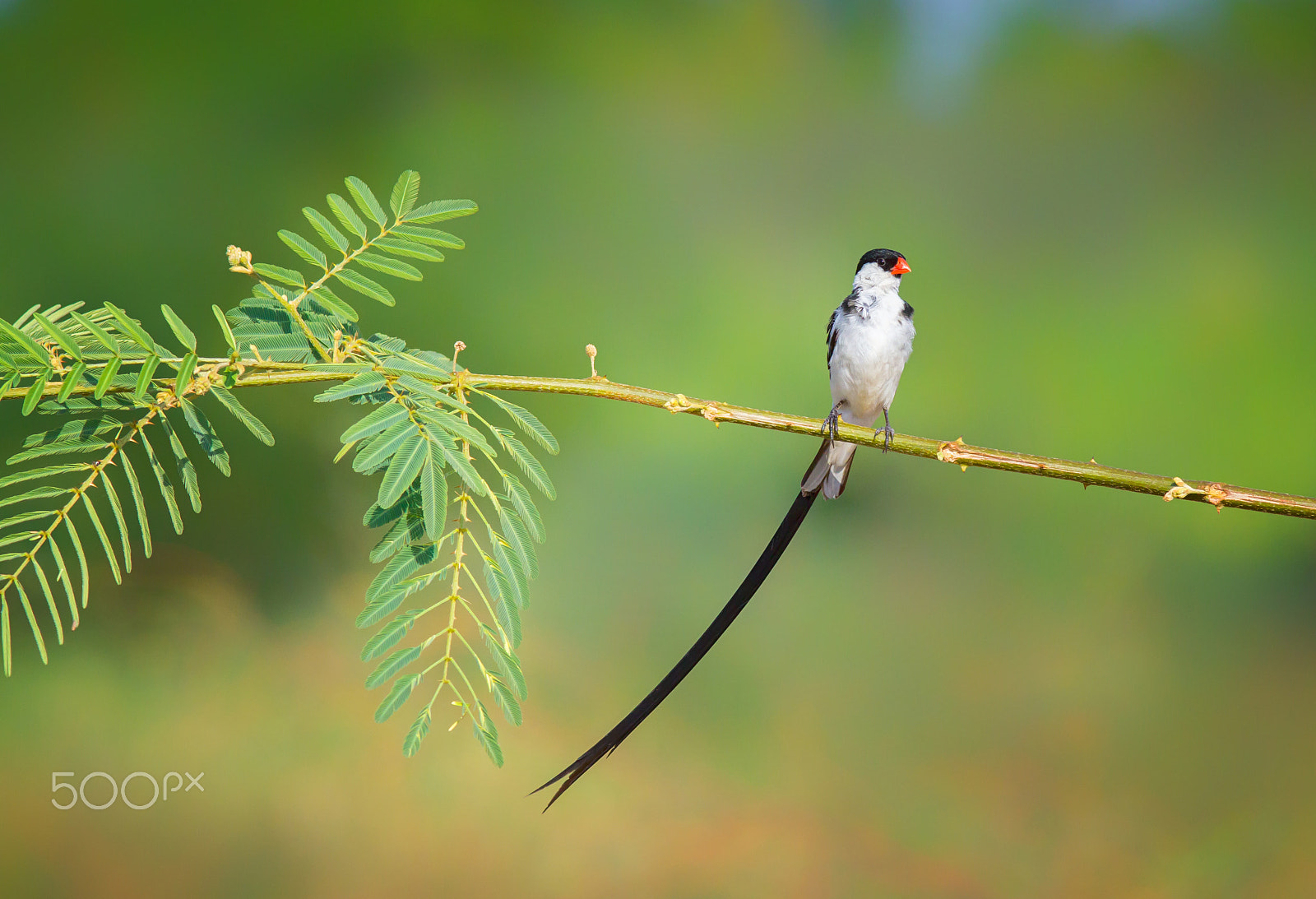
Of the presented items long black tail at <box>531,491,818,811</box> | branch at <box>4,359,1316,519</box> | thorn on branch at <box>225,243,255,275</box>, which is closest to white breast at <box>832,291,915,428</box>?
long black tail at <box>531,491,818,811</box>

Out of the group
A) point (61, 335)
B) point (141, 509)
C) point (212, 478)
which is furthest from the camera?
point (212, 478)

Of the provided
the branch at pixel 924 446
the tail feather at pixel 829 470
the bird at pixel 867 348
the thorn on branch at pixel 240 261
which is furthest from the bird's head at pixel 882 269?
the thorn on branch at pixel 240 261

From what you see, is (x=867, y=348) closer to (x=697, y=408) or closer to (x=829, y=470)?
(x=829, y=470)

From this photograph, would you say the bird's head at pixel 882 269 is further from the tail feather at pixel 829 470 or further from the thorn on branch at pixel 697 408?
the thorn on branch at pixel 697 408

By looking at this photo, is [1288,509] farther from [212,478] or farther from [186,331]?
[212,478]

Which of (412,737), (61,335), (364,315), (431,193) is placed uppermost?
(431,193)

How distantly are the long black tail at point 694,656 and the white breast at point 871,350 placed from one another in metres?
0.35

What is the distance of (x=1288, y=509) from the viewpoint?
1.73ft

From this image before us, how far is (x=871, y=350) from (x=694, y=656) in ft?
1.85

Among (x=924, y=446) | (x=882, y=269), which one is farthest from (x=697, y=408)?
(x=882, y=269)

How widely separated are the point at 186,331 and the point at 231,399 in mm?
61

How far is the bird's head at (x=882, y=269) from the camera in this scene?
1.16 meters

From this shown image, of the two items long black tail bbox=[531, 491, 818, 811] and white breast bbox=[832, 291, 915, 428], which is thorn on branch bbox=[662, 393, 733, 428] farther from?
white breast bbox=[832, 291, 915, 428]

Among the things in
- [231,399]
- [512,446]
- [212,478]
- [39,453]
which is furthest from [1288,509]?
[212,478]
